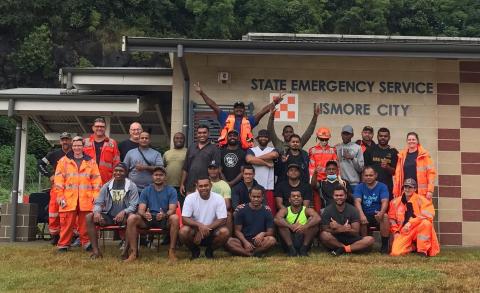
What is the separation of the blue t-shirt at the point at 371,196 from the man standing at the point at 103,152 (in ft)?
12.0

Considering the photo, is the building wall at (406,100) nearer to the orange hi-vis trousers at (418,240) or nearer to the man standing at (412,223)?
the man standing at (412,223)

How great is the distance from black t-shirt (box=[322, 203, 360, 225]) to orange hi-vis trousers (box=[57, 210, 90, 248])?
344 cm

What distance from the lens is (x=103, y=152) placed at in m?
8.55

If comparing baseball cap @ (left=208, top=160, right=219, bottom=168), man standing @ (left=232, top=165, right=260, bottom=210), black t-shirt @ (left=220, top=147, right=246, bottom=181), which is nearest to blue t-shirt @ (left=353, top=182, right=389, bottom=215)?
man standing @ (left=232, top=165, right=260, bottom=210)

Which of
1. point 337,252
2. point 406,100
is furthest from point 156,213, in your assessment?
point 406,100

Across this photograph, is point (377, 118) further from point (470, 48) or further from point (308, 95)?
point (470, 48)

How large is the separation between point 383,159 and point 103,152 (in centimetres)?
431

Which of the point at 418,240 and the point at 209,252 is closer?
the point at 209,252

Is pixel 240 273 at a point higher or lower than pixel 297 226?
lower

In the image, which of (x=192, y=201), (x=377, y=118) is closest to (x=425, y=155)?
→ (x=377, y=118)

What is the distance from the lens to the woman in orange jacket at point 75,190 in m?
8.22

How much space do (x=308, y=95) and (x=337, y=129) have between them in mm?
809

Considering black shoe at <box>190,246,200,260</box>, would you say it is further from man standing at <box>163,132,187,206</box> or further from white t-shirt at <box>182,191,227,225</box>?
man standing at <box>163,132,187,206</box>

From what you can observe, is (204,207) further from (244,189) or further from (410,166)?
(410,166)
